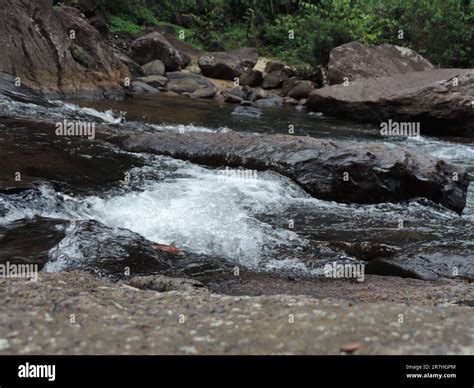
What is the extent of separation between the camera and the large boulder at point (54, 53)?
1302 cm

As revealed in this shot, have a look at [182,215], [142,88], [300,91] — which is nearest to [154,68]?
[142,88]

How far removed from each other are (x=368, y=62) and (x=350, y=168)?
1198 centimetres

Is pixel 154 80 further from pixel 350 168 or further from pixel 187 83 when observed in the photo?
pixel 350 168

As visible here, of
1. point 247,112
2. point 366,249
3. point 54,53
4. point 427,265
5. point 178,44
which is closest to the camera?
point 427,265

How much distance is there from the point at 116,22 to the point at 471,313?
25.2 metres

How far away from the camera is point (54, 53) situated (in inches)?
560

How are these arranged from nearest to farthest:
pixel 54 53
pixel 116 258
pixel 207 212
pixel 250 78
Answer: pixel 116 258 → pixel 207 212 → pixel 54 53 → pixel 250 78

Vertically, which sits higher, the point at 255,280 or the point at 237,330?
the point at 237,330

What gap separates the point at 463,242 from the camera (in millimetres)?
6477

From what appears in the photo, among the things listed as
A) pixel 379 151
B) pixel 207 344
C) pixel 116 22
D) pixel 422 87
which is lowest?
pixel 207 344

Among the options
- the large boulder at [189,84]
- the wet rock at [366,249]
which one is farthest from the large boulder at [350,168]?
the large boulder at [189,84]

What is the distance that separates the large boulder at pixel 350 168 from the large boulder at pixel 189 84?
34.2ft
